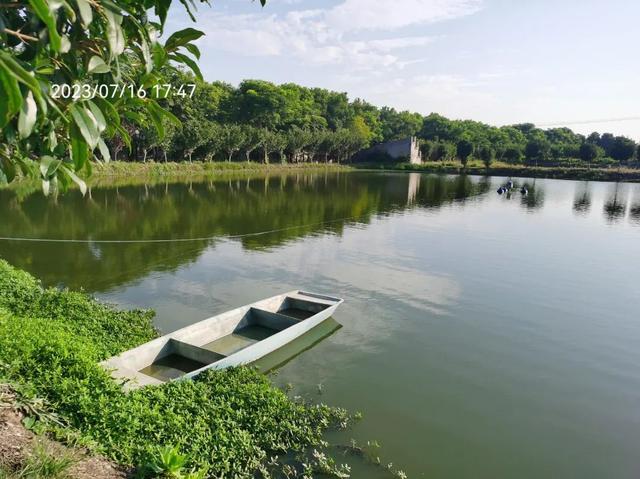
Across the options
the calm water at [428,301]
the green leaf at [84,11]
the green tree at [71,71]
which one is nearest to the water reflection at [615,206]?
the calm water at [428,301]

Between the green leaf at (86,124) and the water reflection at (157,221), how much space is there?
12.1 m

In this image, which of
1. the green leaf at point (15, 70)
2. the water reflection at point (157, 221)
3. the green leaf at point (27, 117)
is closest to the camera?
the green leaf at point (15, 70)

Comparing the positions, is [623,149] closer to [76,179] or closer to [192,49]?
[192,49]

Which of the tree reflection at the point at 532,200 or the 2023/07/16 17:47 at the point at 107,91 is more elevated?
the 2023/07/16 17:47 at the point at 107,91

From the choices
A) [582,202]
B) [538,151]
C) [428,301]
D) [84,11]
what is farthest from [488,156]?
[84,11]

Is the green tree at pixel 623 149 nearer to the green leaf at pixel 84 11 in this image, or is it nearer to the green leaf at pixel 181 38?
the green leaf at pixel 181 38

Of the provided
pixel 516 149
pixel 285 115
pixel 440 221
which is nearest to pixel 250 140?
pixel 285 115

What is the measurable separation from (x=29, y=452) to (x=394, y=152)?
85.3 m

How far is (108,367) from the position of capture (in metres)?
6.77

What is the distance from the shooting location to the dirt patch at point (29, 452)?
390 cm

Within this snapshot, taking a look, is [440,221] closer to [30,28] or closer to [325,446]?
[325,446]

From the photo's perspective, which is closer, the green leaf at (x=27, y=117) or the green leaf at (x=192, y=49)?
the green leaf at (x=27, y=117)

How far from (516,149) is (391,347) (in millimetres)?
Answer: 78909

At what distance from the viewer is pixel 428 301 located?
13.2 meters
